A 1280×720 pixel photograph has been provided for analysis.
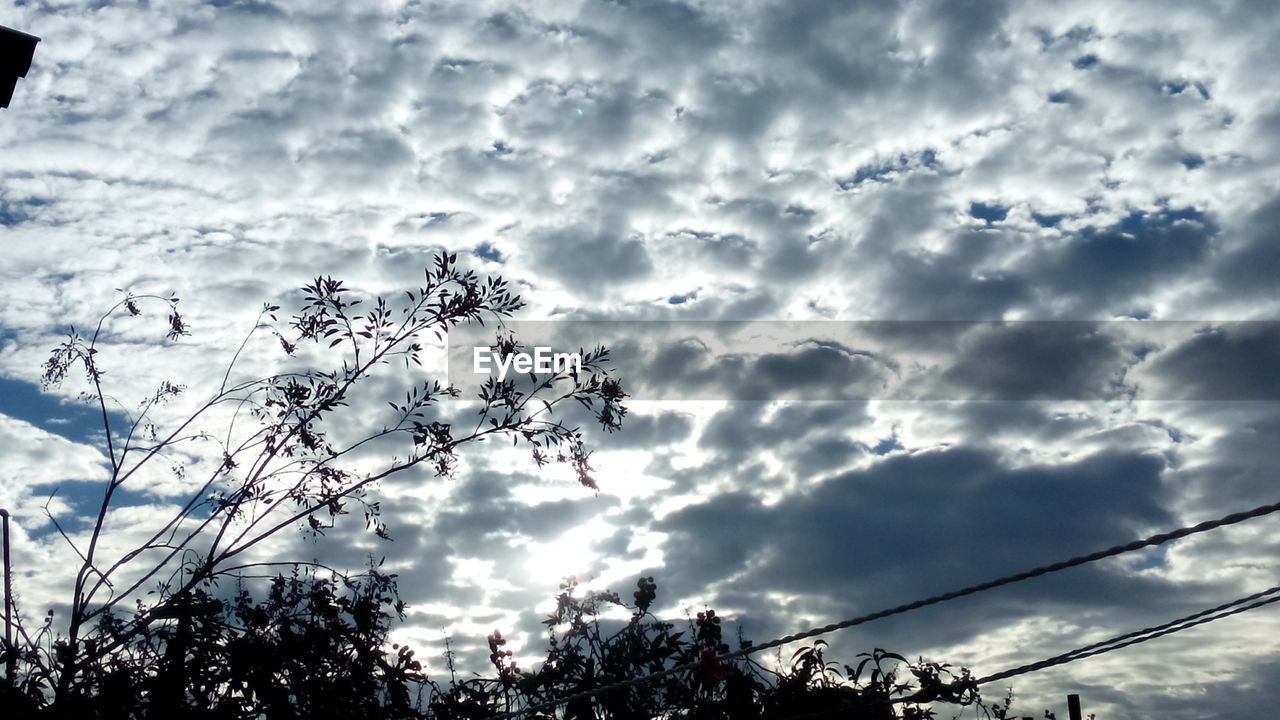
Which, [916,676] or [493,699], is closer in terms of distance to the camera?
[916,676]

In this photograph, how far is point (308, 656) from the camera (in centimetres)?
829

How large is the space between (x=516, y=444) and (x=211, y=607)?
376 cm

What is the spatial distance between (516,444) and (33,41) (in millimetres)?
6111

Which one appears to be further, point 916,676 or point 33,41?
point 916,676

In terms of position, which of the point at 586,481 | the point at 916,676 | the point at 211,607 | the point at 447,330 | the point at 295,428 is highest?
the point at 447,330

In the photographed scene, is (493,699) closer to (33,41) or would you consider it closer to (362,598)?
(362,598)

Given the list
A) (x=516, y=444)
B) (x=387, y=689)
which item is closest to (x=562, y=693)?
(x=387, y=689)

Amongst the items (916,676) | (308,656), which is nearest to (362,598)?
(308,656)

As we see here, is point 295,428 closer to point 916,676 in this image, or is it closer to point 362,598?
point 362,598

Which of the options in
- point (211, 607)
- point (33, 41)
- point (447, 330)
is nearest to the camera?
point (33, 41)

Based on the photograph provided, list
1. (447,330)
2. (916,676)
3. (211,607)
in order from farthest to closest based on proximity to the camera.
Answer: (447,330)
(211,607)
(916,676)

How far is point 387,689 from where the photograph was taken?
8.56 m

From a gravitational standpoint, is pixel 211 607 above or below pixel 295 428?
below

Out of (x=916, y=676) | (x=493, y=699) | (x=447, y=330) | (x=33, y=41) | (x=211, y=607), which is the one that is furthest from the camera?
(x=447, y=330)
